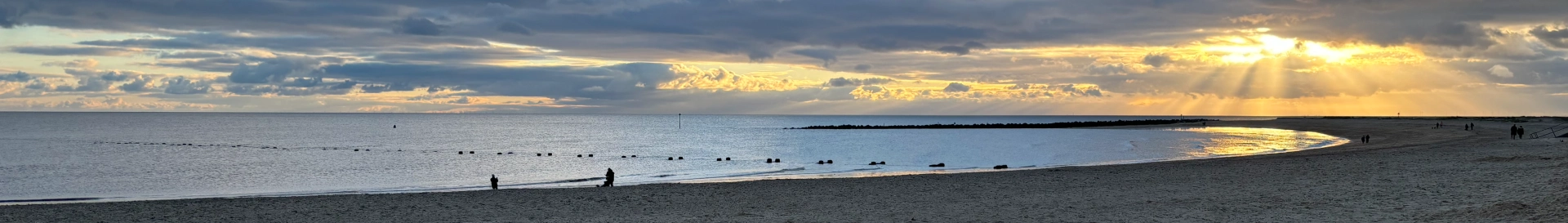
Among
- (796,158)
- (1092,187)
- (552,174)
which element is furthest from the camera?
(796,158)

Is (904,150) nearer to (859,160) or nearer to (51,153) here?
(859,160)

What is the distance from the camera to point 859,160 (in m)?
57.2

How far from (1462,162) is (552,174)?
114 feet

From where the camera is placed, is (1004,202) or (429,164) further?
(429,164)

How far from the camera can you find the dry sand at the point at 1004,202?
16.9 metres

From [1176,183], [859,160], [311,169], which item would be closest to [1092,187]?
[1176,183]

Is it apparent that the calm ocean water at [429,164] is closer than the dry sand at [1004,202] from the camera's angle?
No

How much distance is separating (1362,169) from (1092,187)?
857 cm

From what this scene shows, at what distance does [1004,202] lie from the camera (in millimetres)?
20422

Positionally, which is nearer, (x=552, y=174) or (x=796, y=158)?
(x=552, y=174)

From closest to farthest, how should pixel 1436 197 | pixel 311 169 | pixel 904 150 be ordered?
pixel 1436 197
pixel 311 169
pixel 904 150

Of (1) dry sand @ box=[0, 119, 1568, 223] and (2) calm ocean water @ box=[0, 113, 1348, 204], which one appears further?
(2) calm ocean water @ box=[0, 113, 1348, 204]

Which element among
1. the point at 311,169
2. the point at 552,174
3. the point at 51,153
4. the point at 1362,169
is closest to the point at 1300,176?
the point at 1362,169

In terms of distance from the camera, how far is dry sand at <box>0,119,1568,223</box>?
16.9 metres
